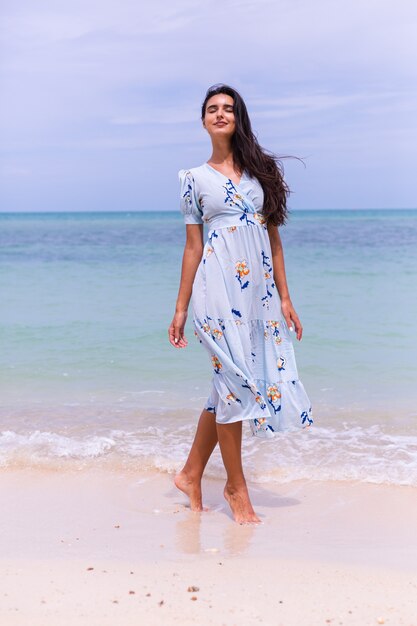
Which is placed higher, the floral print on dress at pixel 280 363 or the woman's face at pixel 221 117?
the woman's face at pixel 221 117

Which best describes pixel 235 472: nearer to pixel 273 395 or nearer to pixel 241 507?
pixel 241 507

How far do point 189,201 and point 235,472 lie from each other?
1.11 m

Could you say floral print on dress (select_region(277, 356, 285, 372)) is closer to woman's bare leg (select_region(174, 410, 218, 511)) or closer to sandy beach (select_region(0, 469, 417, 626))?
woman's bare leg (select_region(174, 410, 218, 511))

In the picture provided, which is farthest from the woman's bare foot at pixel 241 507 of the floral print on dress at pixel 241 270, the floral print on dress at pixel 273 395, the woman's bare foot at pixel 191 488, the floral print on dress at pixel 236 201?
the floral print on dress at pixel 236 201

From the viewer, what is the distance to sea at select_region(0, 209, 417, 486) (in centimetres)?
454

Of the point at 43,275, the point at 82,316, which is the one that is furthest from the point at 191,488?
the point at 43,275

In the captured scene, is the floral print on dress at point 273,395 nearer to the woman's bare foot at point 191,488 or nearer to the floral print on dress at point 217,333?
the floral print on dress at point 217,333

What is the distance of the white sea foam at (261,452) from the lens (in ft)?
14.1

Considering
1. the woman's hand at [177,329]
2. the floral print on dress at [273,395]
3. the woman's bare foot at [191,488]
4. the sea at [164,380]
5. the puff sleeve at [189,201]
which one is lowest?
the sea at [164,380]

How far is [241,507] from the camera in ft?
11.7

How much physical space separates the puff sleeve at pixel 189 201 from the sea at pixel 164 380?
1.37 metres

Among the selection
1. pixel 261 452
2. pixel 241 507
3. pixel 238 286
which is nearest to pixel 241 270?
pixel 238 286

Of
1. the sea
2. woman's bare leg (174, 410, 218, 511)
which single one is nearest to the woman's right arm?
woman's bare leg (174, 410, 218, 511)

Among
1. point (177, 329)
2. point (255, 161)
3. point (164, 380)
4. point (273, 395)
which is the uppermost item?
point (255, 161)
